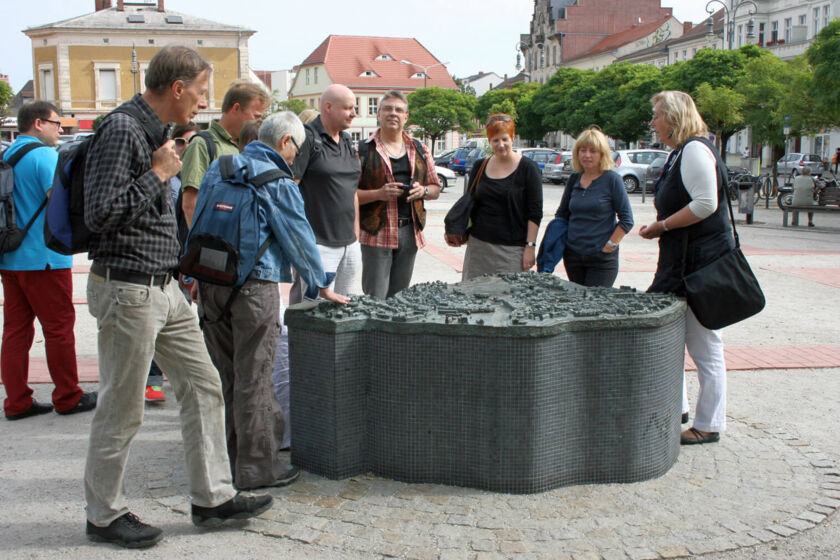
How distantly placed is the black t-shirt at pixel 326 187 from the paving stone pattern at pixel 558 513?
5.64 ft

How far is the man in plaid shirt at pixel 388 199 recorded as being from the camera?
238 inches

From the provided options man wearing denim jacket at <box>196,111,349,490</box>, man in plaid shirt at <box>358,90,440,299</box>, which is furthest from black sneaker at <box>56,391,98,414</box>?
man in plaid shirt at <box>358,90,440,299</box>

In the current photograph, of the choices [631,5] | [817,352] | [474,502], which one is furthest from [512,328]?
[631,5]

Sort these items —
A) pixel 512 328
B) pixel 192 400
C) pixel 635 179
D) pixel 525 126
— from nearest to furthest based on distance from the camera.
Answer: pixel 192 400 < pixel 512 328 < pixel 635 179 < pixel 525 126

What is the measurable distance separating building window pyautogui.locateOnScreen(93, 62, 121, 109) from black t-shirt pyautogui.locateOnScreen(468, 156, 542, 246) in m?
78.6

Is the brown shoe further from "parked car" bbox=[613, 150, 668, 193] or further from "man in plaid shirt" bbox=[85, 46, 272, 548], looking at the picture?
"parked car" bbox=[613, 150, 668, 193]

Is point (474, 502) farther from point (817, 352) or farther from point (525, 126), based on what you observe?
point (525, 126)

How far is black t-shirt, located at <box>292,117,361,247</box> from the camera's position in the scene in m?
5.46

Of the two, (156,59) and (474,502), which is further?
(474,502)

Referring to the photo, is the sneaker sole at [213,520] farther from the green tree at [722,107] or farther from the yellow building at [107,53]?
the yellow building at [107,53]

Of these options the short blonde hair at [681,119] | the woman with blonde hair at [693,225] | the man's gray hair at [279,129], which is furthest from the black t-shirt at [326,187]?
the short blonde hair at [681,119]

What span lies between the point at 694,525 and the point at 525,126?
7223 cm

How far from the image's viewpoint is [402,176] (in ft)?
20.3

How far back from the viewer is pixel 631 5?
11338 cm
